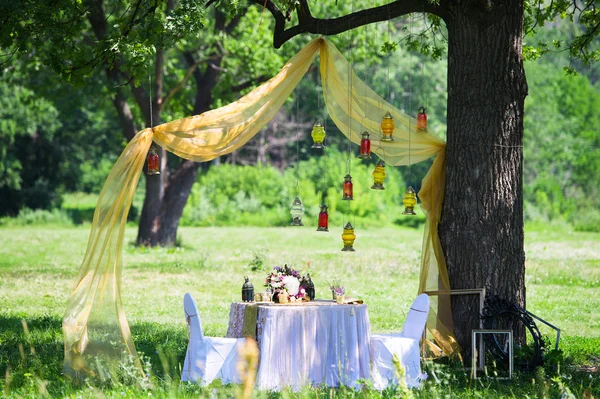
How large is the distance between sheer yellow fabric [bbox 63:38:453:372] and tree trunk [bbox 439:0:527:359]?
1.19 ft

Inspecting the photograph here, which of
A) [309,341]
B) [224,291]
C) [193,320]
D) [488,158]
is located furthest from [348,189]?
[224,291]

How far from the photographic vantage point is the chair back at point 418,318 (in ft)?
28.6

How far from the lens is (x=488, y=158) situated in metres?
9.56

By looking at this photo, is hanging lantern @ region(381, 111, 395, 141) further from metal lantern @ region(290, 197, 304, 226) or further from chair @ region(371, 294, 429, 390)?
chair @ region(371, 294, 429, 390)

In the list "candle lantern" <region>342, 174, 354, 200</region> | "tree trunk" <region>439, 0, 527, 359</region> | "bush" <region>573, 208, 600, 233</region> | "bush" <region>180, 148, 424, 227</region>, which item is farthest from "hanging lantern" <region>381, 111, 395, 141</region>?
"bush" <region>573, 208, 600, 233</region>

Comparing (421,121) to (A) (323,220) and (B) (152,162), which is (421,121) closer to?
(A) (323,220)

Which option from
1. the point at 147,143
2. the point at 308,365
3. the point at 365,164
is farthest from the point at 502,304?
the point at 365,164

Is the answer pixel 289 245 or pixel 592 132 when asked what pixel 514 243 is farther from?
pixel 592 132

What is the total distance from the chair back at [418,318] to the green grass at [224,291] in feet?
1.54

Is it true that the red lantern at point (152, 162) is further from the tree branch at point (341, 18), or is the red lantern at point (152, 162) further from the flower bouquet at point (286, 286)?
the tree branch at point (341, 18)

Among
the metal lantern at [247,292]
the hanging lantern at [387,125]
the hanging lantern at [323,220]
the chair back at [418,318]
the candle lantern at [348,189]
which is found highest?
the hanging lantern at [387,125]

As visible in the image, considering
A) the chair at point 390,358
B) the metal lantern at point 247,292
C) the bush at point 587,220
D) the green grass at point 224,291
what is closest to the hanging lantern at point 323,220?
the metal lantern at point 247,292

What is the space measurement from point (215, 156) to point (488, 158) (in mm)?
2793

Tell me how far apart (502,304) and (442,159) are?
173 cm
